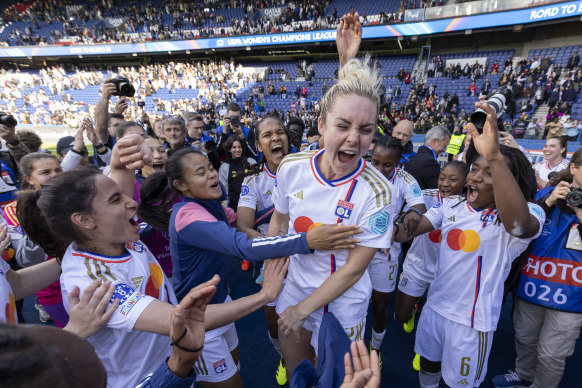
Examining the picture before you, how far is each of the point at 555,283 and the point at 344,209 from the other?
183 cm

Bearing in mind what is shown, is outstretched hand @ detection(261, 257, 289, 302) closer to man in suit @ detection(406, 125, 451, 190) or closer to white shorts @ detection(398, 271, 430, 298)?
white shorts @ detection(398, 271, 430, 298)

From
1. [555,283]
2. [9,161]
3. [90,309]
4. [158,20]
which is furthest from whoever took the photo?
[158,20]

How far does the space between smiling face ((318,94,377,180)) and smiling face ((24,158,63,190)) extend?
107 inches

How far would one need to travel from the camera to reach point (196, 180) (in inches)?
75.3

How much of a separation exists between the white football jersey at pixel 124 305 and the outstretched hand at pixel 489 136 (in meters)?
1.77

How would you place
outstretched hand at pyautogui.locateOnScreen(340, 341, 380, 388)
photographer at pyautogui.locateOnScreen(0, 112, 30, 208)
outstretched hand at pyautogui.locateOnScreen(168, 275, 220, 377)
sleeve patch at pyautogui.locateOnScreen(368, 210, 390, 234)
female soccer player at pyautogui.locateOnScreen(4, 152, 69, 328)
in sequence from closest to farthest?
1. outstretched hand at pyautogui.locateOnScreen(340, 341, 380, 388)
2. outstretched hand at pyautogui.locateOnScreen(168, 275, 220, 377)
3. sleeve patch at pyautogui.locateOnScreen(368, 210, 390, 234)
4. female soccer player at pyautogui.locateOnScreen(4, 152, 69, 328)
5. photographer at pyautogui.locateOnScreen(0, 112, 30, 208)

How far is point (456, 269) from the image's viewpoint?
6.77ft

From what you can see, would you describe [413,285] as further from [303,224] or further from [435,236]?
[303,224]

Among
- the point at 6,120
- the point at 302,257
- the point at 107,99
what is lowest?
the point at 302,257

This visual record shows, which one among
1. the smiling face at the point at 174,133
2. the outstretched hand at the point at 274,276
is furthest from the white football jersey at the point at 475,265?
the smiling face at the point at 174,133

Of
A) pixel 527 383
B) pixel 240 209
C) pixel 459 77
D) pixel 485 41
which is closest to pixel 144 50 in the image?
pixel 459 77

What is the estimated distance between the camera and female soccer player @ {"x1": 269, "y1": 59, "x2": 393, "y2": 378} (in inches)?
60.1

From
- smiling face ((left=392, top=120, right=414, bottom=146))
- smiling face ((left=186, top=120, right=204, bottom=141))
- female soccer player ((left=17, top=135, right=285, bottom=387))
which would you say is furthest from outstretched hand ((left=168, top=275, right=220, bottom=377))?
smiling face ((left=186, top=120, right=204, bottom=141))

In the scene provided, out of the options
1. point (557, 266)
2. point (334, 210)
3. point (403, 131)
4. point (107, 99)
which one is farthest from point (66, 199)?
point (403, 131)
